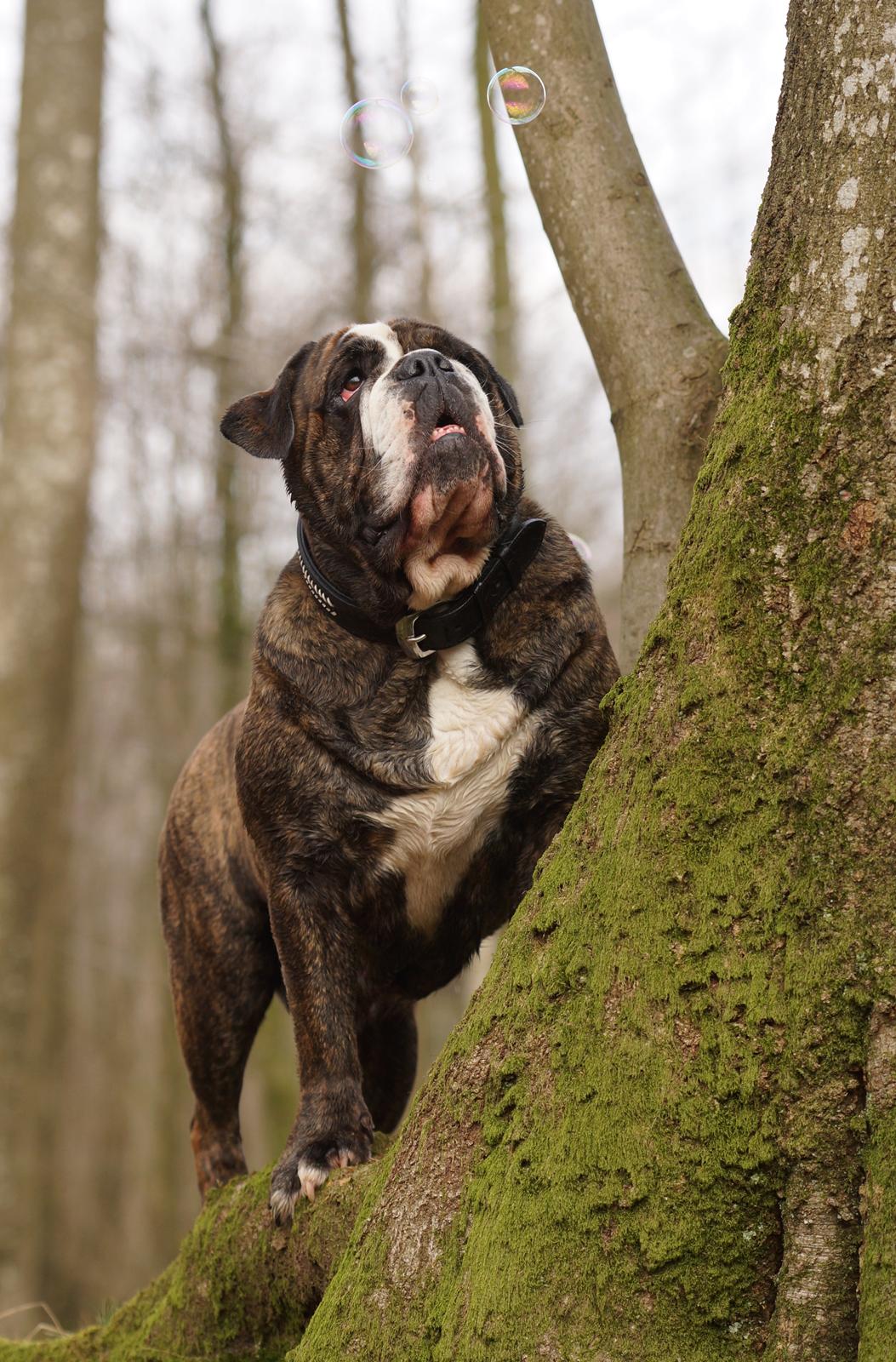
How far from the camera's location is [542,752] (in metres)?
3.48

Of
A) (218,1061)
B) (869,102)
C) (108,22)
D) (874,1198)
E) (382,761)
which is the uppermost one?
(108,22)

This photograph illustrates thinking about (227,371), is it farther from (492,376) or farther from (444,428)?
(444,428)

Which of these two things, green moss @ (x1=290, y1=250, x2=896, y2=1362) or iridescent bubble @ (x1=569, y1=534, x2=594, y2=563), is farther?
iridescent bubble @ (x1=569, y1=534, x2=594, y2=563)

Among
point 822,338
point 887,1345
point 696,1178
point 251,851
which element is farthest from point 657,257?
point 887,1345

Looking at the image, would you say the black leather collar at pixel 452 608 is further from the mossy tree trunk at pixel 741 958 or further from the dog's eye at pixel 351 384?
the mossy tree trunk at pixel 741 958

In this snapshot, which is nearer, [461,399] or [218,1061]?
[461,399]

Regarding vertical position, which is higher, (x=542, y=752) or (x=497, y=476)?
(x=497, y=476)

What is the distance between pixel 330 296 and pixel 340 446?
999 cm

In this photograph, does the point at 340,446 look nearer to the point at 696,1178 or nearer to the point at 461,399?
the point at 461,399

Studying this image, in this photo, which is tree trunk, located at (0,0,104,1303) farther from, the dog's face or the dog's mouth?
the dog's mouth

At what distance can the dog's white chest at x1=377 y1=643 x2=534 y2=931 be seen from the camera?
3.46 meters

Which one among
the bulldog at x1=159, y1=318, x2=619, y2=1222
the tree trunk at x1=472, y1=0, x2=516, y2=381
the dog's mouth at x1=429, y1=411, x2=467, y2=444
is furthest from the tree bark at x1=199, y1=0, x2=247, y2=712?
the dog's mouth at x1=429, y1=411, x2=467, y2=444

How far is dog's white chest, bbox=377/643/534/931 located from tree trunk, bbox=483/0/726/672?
61cm

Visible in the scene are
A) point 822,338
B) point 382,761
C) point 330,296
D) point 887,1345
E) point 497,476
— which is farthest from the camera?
point 330,296
